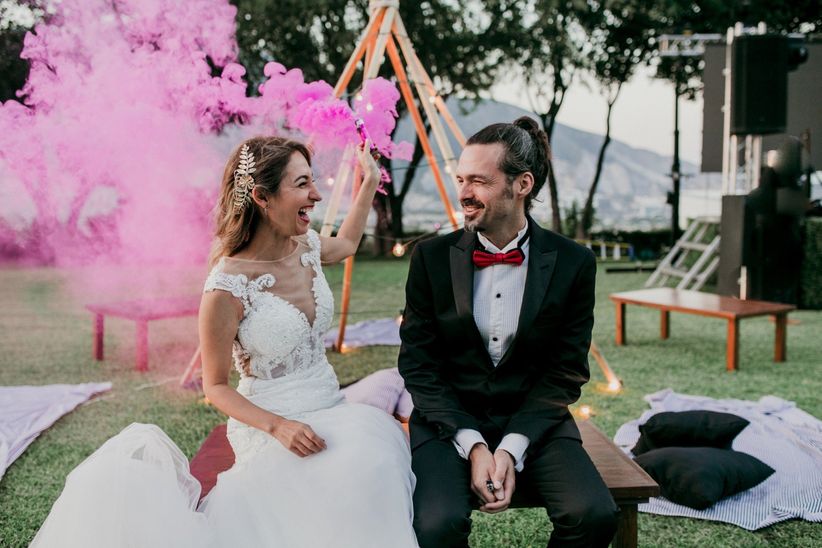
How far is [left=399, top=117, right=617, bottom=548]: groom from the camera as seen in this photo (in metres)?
2.49

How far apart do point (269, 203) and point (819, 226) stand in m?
9.56

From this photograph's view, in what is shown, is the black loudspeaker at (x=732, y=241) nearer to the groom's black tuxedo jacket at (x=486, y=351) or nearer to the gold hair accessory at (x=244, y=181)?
the groom's black tuxedo jacket at (x=486, y=351)

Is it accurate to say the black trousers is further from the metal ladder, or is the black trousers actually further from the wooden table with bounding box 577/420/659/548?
the metal ladder

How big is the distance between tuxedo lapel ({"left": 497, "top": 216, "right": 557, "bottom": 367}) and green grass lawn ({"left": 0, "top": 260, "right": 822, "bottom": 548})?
111 cm

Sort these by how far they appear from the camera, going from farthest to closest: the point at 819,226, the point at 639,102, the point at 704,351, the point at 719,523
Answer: the point at 639,102
the point at 819,226
the point at 704,351
the point at 719,523

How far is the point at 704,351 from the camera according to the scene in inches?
270

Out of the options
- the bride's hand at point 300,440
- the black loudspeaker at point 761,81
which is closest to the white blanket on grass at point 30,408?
the bride's hand at point 300,440

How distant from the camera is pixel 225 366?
245 cm

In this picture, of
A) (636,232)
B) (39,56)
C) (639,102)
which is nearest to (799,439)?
(39,56)

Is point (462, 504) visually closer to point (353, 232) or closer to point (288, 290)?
point (288, 290)

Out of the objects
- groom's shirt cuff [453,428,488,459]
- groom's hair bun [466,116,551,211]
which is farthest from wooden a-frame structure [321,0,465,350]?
groom's shirt cuff [453,428,488,459]

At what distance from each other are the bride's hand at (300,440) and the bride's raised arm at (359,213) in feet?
3.24

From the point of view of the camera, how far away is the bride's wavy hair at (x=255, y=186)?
2564 millimetres

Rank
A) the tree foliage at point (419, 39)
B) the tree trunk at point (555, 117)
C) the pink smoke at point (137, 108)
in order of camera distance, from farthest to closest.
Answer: the tree trunk at point (555, 117), the tree foliage at point (419, 39), the pink smoke at point (137, 108)
